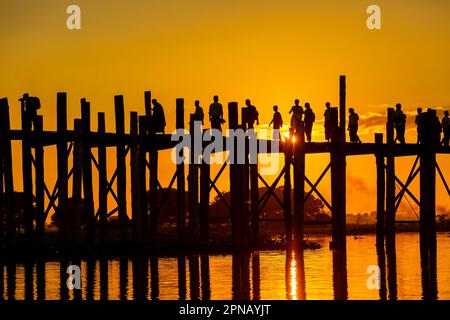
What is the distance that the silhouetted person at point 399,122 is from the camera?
42.1 metres

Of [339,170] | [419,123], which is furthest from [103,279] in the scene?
[419,123]

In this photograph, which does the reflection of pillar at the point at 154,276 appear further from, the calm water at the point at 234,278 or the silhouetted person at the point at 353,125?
the silhouetted person at the point at 353,125

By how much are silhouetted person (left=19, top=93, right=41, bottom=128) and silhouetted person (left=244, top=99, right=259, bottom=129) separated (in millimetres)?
5732

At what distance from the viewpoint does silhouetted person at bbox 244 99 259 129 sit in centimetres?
4041

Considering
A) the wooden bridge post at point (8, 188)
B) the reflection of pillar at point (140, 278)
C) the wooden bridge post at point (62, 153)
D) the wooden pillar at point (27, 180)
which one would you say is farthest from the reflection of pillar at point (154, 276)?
the wooden bridge post at point (8, 188)

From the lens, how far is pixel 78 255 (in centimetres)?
3650

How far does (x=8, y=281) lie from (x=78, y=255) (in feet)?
17.7

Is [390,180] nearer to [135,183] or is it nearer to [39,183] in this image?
[135,183]

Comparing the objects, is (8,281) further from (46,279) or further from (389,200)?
(389,200)

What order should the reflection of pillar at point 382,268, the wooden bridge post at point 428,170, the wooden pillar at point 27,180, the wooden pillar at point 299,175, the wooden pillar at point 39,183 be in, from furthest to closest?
the wooden bridge post at point 428,170, the wooden pillar at point 299,175, the wooden pillar at point 39,183, the wooden pillar at point 27,180, the reflection of pillar at point 382,268

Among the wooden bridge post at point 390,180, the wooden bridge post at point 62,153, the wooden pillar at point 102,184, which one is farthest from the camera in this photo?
the wooden bridge post at point 390,180

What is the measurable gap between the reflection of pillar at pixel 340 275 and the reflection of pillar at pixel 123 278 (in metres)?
4.09
